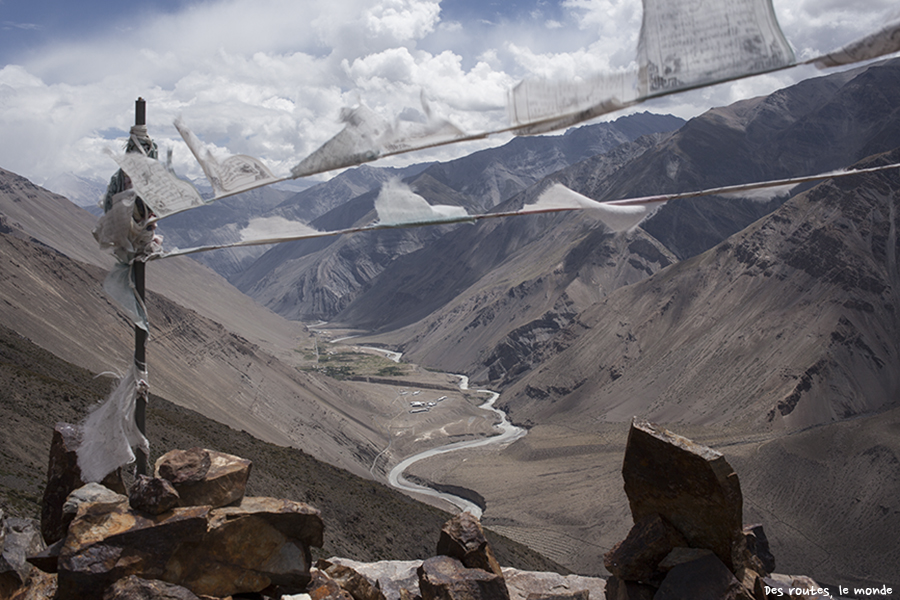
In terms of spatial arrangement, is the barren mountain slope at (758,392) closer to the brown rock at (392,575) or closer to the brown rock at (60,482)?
the brown rock at (392,575)

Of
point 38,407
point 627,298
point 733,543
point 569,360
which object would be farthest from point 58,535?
point 627,298

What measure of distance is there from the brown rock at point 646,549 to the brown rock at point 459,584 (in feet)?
4.48

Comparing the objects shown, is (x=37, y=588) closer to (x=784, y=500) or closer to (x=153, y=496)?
(x=153, y=496)

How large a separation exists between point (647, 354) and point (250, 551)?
79.9 meters

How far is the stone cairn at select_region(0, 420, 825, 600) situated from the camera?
17.9 ft

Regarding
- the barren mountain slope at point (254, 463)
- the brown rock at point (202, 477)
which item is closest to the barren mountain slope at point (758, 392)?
the barren mountain slope at point (254, 463)

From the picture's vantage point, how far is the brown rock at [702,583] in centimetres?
627

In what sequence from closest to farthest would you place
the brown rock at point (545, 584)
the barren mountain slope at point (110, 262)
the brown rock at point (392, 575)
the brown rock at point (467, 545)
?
the brown rock at point (467, 545)
the brown rock at point (392, 575)
the brown rock at point (545, 584)
the barren mountain slope at point (110, 262)

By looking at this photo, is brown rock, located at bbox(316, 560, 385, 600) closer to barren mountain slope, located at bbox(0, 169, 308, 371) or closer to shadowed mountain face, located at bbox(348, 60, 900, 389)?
shadowed mountain face, located at bbox(348, 60, 900, 389)

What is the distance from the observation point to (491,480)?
56.8 m

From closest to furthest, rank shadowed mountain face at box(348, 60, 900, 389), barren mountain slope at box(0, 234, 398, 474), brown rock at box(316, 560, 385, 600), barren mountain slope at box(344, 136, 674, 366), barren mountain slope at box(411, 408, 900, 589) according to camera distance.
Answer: brown rock at box(316, 560, 385, 600) → barren mountain slope at box(411, 408, 900, 589) → barren mountain slope at box(0, 234, 398, 474) → shadowed mountain face at box(348, 60, 900, 389) → barren mountain slope at box(344, 136, 674, 366)

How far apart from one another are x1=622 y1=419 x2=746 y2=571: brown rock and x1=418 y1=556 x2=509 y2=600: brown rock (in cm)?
194

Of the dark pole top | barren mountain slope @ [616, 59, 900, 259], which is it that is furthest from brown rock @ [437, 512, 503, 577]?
barren mountain slope @ [616, 59, 900, 259]

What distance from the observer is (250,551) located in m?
5.99
